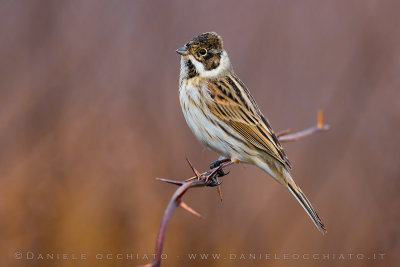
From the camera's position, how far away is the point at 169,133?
21.4 feet

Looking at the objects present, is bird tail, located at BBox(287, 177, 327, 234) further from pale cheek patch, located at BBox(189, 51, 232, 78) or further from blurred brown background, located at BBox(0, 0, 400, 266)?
pale cheek patch, located at BBox(189, 51, 232, 78)

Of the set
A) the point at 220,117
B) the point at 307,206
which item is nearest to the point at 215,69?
the point at 220,117

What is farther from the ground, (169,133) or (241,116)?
(241,116)

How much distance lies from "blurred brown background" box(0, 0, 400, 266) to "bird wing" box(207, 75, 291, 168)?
0.63m

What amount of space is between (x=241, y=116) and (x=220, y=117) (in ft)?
0.58

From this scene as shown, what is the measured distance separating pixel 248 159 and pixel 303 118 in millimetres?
3083

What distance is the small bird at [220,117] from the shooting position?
185 inches

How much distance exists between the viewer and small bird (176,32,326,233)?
470 centimetres

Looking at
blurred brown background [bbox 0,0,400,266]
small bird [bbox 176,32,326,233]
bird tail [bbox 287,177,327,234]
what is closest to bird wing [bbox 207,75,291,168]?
small bird [bbox 176,32,326,233]

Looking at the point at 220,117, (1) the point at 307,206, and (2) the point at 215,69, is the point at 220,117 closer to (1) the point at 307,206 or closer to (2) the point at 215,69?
(2) the point at 215,69
